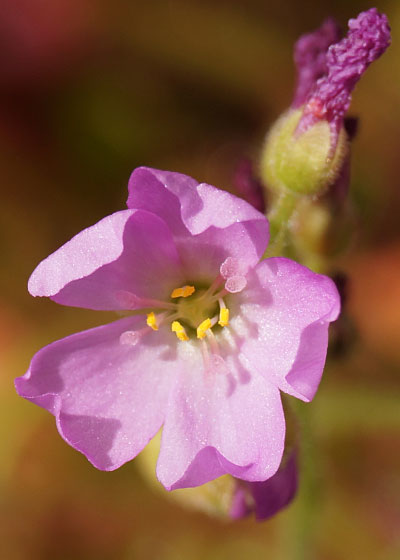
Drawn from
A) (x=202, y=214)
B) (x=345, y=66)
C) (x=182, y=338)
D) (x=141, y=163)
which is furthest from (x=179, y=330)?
(x=141, y=163)

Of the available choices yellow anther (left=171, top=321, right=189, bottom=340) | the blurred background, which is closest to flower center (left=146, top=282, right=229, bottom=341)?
yellow anther (left=171, top=321, right=189, bottom=340)

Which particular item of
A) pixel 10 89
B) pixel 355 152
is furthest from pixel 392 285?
pixel 10 89

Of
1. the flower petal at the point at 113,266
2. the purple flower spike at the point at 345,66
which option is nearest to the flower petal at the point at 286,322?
the flower petal at the point at 113,266

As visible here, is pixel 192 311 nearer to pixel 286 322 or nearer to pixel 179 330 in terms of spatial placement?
pixel 179 330

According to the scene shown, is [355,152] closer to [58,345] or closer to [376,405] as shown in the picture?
[376,405]

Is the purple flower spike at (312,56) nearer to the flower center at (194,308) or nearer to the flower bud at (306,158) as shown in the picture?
the flower bud at (306,158)

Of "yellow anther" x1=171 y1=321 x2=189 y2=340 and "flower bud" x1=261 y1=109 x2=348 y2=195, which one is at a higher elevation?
"flower bud" x1=261 y1=109 x2=348 y2=195

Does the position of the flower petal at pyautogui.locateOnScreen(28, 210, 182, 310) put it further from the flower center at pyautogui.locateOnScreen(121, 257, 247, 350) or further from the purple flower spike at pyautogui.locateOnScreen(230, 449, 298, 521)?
the purple flower spike at pyautogui.locateOnScreen(230, 449, 298, 521)

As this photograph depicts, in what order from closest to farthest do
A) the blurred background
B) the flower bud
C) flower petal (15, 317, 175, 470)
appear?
flower petal (15, 317, 175, 470) → the flower bud → the blurred background
